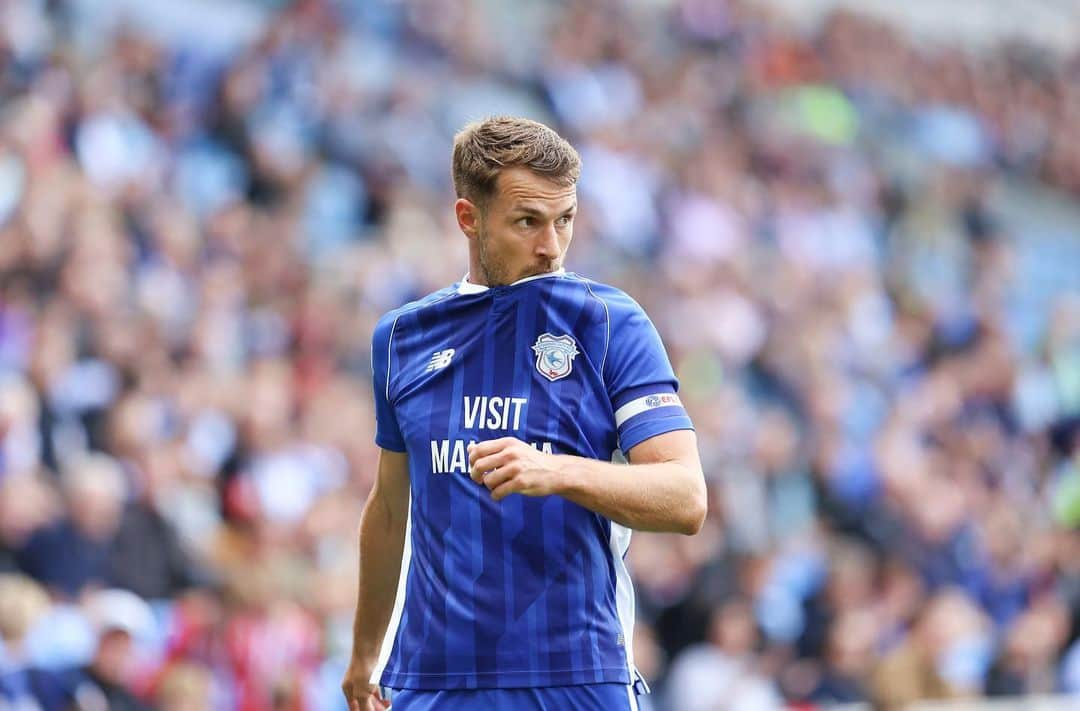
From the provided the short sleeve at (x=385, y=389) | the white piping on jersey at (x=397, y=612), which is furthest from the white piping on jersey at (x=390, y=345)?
the white piping on jersey at (x=397, y=612)

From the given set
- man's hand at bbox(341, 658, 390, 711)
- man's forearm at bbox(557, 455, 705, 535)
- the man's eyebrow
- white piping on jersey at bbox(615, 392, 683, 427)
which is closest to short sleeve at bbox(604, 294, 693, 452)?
white piping on jersey at bbox(615, 392, 683, 427)

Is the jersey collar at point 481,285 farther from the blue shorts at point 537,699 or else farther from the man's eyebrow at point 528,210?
the blue shorts at point 537,699

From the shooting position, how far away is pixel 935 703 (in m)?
10.8

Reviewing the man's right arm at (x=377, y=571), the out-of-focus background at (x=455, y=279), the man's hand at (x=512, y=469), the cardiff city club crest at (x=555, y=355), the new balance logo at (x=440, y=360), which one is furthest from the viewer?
the out-of-focus background at (x=455, y=279)

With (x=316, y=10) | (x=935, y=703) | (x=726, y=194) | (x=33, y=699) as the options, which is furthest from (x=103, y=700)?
(x=726, y=194)

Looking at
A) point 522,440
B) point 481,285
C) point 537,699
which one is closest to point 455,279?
point 481,285

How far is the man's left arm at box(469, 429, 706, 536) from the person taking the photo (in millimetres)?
3461

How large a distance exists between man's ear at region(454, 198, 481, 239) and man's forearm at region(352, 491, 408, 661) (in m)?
0.74

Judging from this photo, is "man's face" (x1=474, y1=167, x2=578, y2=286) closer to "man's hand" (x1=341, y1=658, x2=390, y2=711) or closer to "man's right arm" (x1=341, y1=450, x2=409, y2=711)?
"man's right arm" (x1=341, y1=450, x2=409, y2=711)

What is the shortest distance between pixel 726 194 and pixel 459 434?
12.2m

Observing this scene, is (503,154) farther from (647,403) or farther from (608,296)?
(647,403)

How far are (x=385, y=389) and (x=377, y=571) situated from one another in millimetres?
468

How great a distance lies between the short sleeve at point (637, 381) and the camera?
12.5 ft

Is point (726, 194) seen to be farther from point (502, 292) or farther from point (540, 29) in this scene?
point (502, 292)
